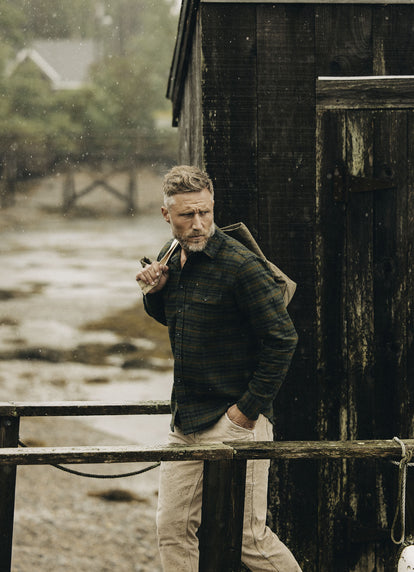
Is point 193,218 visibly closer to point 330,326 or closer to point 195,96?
point 330,326

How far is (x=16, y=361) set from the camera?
70.5ft

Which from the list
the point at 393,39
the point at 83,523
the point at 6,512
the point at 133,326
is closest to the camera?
the point at 6,512

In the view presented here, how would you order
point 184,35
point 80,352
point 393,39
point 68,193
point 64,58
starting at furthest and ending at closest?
point 64,58 → point 68,193 → point 80,352 → point 184,35 → point 393,39

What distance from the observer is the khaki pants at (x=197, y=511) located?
3.35 meters

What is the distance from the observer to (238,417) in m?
3.30

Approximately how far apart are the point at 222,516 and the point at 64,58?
47.9 m

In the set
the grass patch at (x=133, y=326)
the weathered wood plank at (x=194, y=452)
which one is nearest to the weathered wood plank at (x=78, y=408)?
the weathered wood plank at (x=194, y=452)

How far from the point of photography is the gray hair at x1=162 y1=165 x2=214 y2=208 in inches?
129

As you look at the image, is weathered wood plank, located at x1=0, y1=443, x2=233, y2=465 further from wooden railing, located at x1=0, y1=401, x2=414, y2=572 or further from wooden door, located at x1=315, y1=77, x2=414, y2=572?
wooden door, located at x1=315, y1=77, x2=414, y2=572

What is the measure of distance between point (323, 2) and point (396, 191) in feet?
3.34

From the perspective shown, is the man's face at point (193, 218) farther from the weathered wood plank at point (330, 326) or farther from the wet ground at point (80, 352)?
the wet ground at point (80, 352)

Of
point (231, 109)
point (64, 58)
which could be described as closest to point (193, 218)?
point (231, 109)

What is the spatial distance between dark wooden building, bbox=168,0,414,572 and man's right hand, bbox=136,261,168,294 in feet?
2.43

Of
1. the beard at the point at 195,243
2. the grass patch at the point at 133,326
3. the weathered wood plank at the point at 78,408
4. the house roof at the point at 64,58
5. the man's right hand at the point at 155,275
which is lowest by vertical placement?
the grass patch at the point at 133,326
